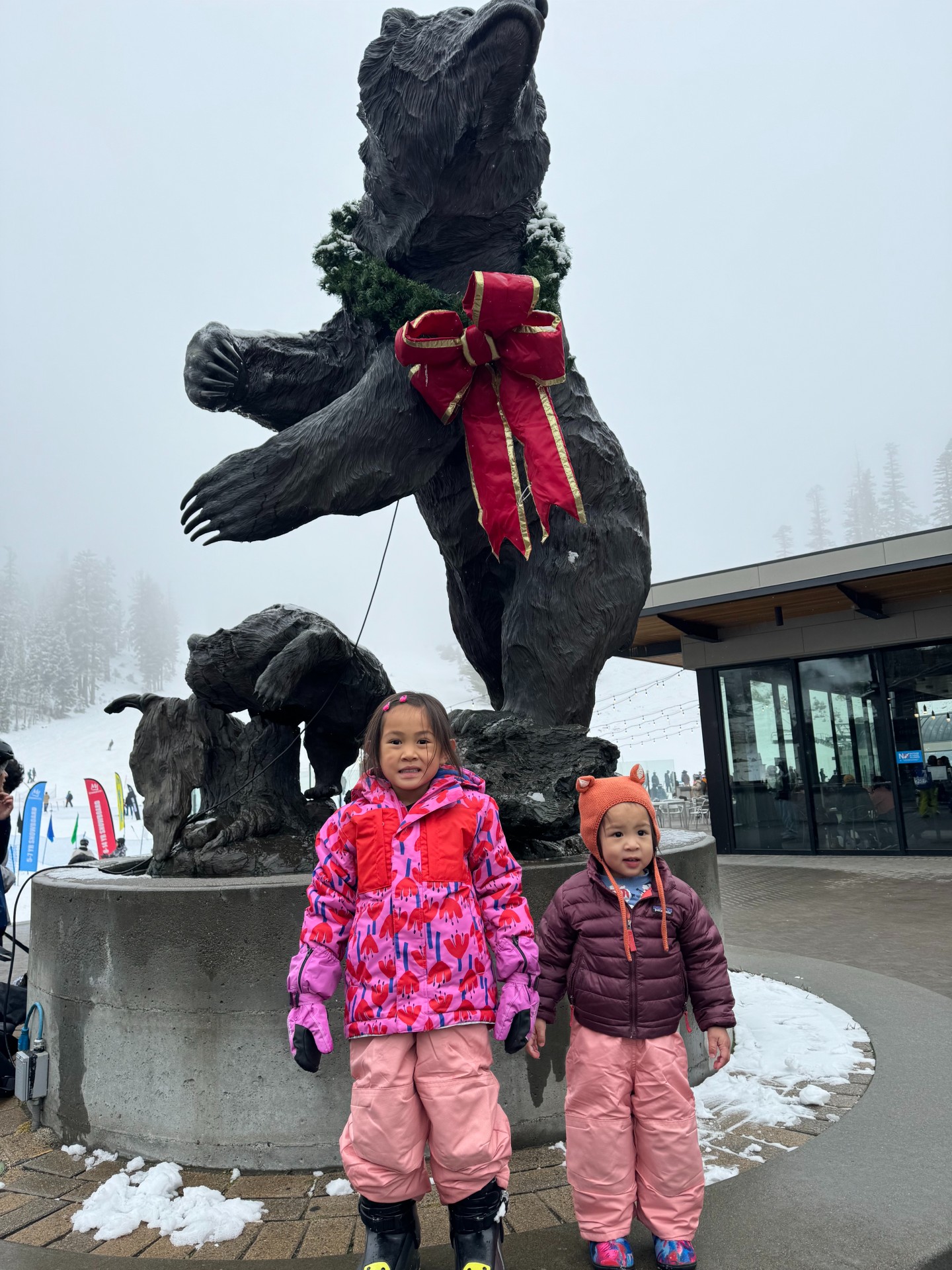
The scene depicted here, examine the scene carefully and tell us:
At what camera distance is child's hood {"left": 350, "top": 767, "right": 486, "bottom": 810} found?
1922mm

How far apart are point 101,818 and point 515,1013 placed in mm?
9261

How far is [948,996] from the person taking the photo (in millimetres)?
4184

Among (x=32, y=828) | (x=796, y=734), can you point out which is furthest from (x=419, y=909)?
(x=796, y=734)

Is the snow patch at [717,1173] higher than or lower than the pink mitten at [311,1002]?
lower

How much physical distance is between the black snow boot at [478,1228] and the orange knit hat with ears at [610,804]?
0.62 meters

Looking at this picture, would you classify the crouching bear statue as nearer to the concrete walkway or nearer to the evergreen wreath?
the evergreen wreath

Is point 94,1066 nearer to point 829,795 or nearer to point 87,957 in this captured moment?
point 87,957

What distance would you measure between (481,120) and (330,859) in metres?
2.47

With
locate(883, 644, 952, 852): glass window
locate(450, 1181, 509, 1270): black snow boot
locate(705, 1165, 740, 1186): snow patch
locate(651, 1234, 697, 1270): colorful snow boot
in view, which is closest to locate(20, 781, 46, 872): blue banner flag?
locate(705, 1165, 740, 1186): snow patch

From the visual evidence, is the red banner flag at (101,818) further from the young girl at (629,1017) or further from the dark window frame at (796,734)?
the young girl at (629,1017)

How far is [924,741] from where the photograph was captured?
1120cm

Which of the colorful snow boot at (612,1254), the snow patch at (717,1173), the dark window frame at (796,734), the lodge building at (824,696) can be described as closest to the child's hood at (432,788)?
the colorful snow boot at (612,1254)

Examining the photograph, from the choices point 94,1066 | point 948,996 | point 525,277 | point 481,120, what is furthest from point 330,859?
point 948,996

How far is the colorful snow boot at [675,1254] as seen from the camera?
1.82 m
